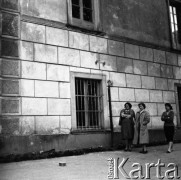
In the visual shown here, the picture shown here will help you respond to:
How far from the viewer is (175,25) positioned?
14805mm

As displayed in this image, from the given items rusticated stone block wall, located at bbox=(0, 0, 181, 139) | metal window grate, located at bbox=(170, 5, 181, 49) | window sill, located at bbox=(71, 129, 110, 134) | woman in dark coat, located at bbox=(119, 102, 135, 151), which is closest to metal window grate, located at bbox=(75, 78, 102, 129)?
window sill, located at bbox=(71, 129, 110, 134)

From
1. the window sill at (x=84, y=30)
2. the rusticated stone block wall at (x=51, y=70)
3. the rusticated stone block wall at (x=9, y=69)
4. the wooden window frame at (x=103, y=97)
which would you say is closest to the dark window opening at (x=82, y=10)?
the window sill at (x=84, y=30)

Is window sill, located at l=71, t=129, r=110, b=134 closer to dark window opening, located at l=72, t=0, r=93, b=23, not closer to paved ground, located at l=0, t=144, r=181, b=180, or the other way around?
paved ground, located at l=0, t=144, r=181, b=180

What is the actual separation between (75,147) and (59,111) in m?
1.29

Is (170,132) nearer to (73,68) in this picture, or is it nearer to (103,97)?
(103,97)

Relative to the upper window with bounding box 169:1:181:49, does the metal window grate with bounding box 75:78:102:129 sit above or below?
below

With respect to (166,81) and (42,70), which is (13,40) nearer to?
(42,70)

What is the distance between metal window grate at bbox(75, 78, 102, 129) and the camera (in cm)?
1061

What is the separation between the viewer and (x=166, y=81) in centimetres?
1358

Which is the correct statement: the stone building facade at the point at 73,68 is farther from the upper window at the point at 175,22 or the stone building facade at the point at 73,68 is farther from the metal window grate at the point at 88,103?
the upper window at the point at 175,22

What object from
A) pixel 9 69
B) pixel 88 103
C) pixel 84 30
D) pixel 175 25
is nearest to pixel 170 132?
pixel 88 103

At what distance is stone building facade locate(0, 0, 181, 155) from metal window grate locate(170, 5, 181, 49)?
2.36 feet

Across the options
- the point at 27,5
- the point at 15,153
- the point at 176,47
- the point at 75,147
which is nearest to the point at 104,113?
the point at 75,147

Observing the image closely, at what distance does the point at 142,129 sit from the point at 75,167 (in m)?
3.42
